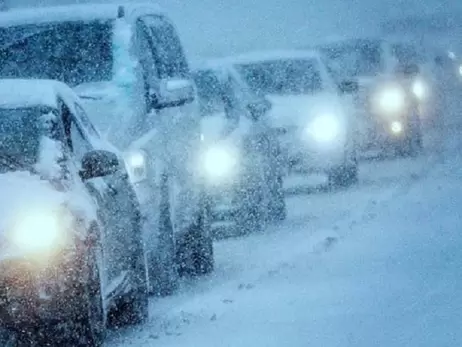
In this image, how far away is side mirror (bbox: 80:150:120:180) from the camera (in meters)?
8.64

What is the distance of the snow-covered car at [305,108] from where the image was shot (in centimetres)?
1744

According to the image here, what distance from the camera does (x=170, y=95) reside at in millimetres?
11000

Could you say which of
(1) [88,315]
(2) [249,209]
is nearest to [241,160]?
(2) [249,209]

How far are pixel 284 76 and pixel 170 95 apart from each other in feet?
25.6

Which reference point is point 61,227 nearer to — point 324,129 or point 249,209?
point 249,209

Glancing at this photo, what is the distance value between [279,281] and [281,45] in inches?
1325

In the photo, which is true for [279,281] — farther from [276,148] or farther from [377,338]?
[276,148]

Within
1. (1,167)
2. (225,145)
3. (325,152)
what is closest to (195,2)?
(325,152)

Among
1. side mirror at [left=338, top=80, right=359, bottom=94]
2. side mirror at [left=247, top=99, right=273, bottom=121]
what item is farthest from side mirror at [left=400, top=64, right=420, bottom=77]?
side mirror at [left=247, top=99, right=273, bottom=121]

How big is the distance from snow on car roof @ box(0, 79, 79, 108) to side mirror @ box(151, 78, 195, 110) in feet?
4.81

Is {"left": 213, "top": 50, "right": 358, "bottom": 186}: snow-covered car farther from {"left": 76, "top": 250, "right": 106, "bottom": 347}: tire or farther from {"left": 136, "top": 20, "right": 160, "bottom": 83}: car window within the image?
{"left": 76, "top": 250, "right": 106, "bottom": 347}: tire

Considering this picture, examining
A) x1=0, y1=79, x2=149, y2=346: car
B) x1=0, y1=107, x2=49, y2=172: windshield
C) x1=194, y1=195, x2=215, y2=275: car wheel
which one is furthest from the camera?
x1=194, y1=195, x2=215, y2=275: car wheel

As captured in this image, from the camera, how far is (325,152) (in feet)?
58.3

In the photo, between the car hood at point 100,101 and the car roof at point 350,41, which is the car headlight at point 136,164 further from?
the car roof at point 350,41
